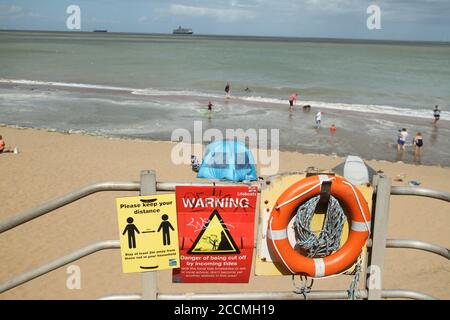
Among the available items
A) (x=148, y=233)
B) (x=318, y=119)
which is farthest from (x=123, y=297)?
(x=318, y=119)

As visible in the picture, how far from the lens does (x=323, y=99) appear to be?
3681 centimetres

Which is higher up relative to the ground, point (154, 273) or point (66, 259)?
point (66, 259)

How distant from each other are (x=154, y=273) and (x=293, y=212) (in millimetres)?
835

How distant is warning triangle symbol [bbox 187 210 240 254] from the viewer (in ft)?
7.48

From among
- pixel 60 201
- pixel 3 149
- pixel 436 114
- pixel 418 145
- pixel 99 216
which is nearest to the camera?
pixel 60 201

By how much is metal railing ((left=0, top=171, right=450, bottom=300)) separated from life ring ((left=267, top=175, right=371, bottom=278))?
8cm

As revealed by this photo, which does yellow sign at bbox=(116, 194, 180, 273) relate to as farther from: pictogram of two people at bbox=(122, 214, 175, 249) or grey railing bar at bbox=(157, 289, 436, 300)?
grey railing bar at bbox=(157, 289, 436, 300)

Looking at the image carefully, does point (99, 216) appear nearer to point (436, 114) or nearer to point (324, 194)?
point (324, 194)

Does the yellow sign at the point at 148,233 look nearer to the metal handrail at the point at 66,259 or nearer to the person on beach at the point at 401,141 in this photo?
the metal handrail at the point at 66,259

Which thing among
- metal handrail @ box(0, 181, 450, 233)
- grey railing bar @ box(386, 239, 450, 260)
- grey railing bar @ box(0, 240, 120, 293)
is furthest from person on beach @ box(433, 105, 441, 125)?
grey railing bar @ box(0, 240, 120, 293)

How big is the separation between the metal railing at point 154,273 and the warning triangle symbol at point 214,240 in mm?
225

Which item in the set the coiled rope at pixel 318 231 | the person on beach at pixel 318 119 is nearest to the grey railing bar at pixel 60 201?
the coiled rope at pixel 318 231

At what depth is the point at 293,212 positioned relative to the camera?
Answer: 7.68ft
